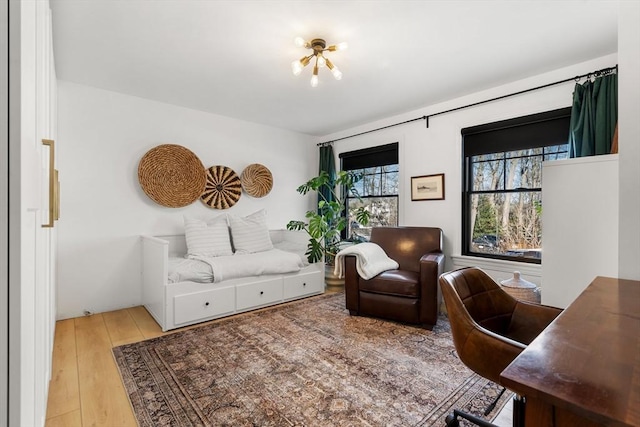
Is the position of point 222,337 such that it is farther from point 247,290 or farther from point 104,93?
point 104,93

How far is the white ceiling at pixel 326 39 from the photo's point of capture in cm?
188

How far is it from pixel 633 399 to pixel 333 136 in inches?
184

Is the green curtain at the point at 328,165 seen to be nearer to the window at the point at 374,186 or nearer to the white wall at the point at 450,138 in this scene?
the window at the point at 374,186

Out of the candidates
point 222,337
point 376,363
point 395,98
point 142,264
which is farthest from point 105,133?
point 376,363

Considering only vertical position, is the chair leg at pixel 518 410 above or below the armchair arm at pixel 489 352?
above

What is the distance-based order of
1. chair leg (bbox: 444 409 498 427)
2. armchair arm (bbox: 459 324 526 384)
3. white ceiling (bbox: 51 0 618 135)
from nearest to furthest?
1. armchair arm (bbox: 459 324 526 384)
2. chair leg (bbox: 444 409 498 427)
3. white ceiling (bbox: 51 0 618 135)

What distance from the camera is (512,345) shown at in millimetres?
1150

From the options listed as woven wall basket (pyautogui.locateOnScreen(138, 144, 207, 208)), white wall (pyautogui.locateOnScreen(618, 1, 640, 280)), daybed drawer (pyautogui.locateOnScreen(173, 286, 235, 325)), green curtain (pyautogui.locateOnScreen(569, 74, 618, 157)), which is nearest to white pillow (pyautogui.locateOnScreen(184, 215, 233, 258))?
woven wall basket (pyautogui.locateOnScreen(138, 144, 207, 208))

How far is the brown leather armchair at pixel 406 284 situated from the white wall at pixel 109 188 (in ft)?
7.24

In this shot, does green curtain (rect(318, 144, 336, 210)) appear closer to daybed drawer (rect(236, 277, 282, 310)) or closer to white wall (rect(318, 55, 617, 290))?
white wall (rect(318, 55, 617, 290))

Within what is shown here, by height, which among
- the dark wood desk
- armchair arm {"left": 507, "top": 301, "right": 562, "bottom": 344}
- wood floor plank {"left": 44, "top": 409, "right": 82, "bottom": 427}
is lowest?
wood floor plank {"left": 44, "top": 409, "right": 82, "bottom": 427}

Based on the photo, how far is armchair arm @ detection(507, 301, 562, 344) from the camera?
1.45 metres

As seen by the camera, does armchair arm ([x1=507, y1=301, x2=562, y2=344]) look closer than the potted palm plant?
Yes

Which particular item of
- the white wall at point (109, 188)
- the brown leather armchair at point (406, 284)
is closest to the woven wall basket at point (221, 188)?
the white wall at point (109, 188)
